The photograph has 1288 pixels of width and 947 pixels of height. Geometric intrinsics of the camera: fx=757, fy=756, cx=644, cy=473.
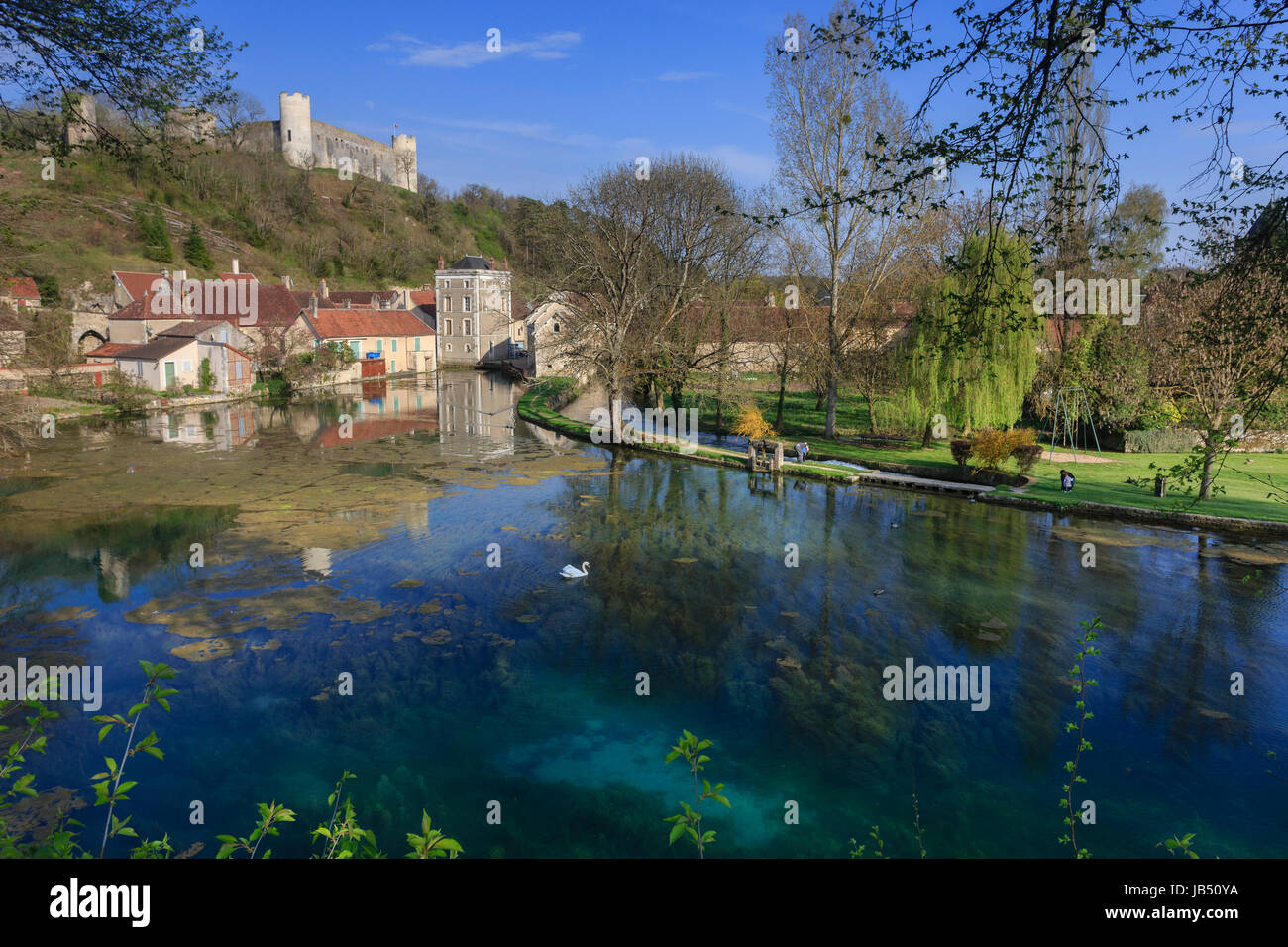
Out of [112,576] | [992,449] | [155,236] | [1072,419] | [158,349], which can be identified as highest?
[155,236]

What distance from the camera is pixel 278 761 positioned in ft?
33.6

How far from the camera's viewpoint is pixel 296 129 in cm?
11262

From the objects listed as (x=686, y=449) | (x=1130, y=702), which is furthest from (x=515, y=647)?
(x=686, y=449)

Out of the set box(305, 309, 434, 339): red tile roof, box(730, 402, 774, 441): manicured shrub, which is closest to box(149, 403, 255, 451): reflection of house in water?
box(305, 309, 434, 339): red tile roof

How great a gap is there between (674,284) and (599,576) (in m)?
23.1

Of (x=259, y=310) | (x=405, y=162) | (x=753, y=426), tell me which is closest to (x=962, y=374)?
(x=753, y=426)

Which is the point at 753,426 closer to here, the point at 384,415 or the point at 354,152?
the point at 384,415

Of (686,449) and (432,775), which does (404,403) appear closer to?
(686,449)

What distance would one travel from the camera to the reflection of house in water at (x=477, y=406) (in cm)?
3850

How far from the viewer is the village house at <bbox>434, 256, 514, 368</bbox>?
233ft

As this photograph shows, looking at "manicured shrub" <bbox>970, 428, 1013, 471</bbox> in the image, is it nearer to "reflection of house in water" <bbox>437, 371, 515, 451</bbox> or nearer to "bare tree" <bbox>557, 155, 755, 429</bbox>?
"bare tree" <bbox>557, 155, 755, 429</bbox>

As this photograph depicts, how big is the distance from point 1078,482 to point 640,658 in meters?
20.4

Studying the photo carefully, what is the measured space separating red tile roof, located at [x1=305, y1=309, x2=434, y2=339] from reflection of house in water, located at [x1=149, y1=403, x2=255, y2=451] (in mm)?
14795

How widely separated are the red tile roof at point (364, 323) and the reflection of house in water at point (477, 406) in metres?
5.17
